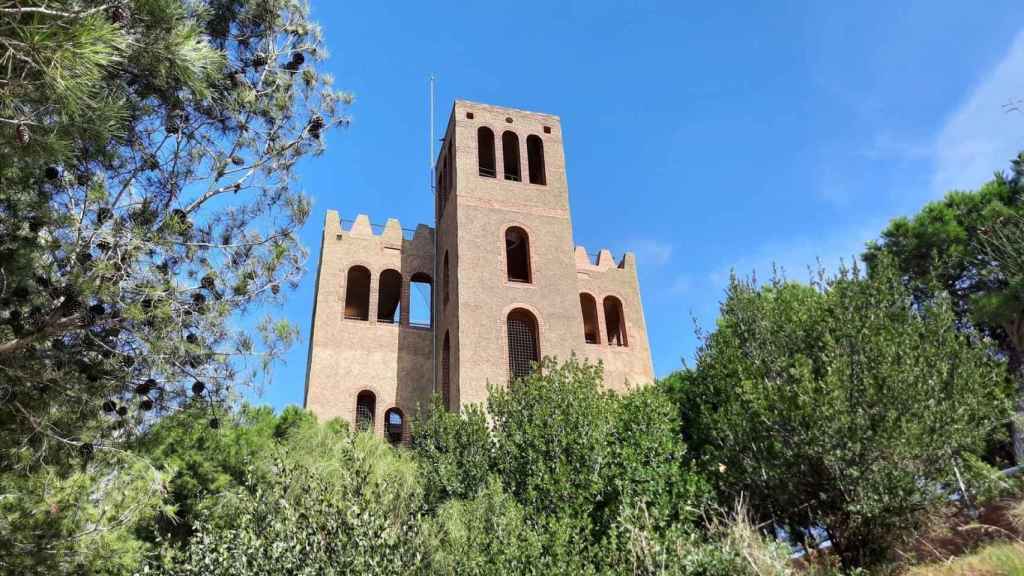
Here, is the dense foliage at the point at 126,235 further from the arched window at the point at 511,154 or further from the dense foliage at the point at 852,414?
the arched window at the point at 511,154

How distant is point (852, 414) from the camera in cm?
930

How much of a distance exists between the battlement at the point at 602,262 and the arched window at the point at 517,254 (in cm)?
194

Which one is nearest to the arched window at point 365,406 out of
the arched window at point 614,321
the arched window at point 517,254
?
the arched window at point 517,254

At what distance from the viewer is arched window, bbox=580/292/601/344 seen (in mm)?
21172

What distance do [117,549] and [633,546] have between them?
686 centimetres

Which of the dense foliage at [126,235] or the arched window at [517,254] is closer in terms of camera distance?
the dense foliage at [126,235]

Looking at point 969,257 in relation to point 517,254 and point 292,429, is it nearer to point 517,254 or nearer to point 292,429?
point 517,254

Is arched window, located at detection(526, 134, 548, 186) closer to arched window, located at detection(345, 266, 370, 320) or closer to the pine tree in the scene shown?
arched window, located at detection(345, 266, 370, 320)

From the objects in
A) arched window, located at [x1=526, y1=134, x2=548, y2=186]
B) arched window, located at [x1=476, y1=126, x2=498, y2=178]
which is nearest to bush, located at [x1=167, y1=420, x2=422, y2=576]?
arched window, located at [x1=476, y1=126, x2=498, y2=178]

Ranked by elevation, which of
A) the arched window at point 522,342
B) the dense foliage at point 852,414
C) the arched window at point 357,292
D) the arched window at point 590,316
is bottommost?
the dense foliage at point 852,414

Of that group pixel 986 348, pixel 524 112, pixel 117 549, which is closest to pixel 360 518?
pixel 117 549

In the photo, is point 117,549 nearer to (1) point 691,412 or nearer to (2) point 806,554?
(2) point 806,554

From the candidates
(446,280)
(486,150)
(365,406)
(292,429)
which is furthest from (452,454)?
(486,150)

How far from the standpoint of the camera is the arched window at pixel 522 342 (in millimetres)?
17000
